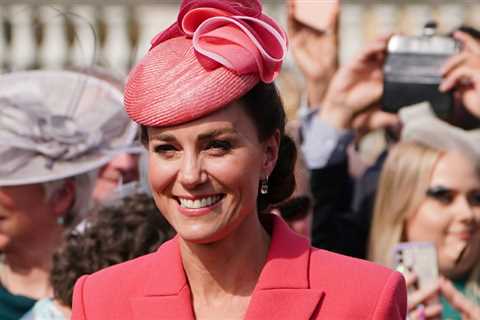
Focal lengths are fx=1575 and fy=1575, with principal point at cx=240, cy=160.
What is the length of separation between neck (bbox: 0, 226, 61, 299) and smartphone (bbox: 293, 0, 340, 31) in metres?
1.33

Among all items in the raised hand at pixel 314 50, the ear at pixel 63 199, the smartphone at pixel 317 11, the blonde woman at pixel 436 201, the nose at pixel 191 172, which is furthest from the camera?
the raised hand at pixel 314 50

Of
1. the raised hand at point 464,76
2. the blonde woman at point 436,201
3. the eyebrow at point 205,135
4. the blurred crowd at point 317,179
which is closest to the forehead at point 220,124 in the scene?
the eyebrow at point 205,135

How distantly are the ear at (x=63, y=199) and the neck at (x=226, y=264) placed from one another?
1.79 meters

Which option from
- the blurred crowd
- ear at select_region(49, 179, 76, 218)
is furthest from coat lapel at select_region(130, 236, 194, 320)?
ear at select_region(49, 179, 76, 218)

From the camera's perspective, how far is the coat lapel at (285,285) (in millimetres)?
3603

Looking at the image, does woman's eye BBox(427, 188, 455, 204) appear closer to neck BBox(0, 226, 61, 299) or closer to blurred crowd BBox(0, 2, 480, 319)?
blurred crowd BBox(0, 2, 480, 319)

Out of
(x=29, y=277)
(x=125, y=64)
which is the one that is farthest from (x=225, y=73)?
(x=125, y=64)

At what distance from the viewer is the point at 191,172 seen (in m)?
3.47

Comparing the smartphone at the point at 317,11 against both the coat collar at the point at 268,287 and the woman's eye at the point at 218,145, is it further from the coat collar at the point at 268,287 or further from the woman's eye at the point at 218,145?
the woman's eye at the point at 218,145

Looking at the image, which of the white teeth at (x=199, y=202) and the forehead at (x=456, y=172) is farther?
the forehead at (x=456, y=172)

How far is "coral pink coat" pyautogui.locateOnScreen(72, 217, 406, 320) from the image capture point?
360 cm

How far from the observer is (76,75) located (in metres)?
5.79

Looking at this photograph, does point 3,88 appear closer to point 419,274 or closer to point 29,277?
point 29,277

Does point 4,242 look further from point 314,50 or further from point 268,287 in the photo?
point 268,287
